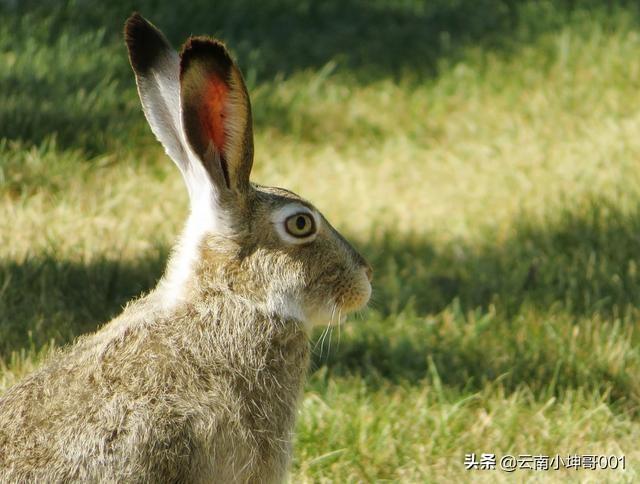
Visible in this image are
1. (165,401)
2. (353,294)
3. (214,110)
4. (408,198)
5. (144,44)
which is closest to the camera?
(165,401)

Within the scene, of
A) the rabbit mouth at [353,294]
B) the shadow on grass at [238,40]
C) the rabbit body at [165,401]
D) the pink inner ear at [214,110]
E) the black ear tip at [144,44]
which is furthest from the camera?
the shadow on grass at [238,40]

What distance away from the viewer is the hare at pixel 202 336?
3229mm

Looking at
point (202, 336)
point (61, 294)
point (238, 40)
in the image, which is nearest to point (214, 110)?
point (202, 336)

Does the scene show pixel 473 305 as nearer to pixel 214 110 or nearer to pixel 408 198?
pixel 408 198

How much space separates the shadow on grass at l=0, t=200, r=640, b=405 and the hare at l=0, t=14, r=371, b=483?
1.18 metres

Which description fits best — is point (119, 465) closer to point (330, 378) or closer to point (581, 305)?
point (330, 378)

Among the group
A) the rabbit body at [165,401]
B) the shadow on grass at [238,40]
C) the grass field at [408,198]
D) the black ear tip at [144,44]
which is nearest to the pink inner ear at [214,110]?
the black ear tip at [144,44]

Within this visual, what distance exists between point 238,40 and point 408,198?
2101 millimetres

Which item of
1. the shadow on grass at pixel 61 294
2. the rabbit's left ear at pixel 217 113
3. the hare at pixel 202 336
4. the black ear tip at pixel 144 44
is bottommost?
the shadow on grass at pixel 61 294

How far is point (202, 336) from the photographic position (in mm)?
3535

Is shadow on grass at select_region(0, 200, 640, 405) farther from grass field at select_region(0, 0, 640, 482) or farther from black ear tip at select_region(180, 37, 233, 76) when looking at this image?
black ear tip at select_region(180, 37, 233, 76)

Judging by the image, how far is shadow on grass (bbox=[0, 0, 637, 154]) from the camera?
6.60 meters

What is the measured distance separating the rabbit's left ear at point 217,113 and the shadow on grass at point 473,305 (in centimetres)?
143

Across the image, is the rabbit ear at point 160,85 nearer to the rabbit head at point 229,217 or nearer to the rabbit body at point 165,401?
the rabbit head at point 229,217
